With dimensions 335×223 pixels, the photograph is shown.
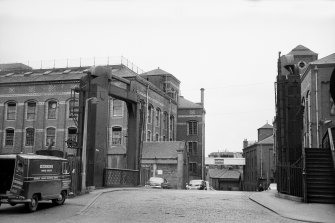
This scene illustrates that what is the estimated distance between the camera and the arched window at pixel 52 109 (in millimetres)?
52125

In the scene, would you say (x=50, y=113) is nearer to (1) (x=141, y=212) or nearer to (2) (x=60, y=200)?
(2) (x=60, y=200)

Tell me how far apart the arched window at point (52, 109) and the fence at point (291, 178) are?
119 ft

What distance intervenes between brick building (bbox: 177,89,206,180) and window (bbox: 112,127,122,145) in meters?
21.0

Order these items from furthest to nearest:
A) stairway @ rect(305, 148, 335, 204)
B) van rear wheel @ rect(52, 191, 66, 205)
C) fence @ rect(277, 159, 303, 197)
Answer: fence @ rect(277, 159, 303, 197) → stairway @ rect(305, 148, 335, 204) → van rear wheel @ rect(52, 191, 66, 205)

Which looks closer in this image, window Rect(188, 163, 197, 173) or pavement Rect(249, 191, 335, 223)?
pavement Rect(249, 191, 335, 223)

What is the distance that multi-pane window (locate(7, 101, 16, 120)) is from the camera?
53475mm

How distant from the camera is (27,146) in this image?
171 ft

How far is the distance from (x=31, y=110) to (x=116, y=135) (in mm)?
11427

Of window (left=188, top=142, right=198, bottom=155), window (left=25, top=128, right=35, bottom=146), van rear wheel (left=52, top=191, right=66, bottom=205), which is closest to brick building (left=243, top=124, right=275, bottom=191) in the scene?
window (left=188, top=142, right=198, bottom=155)

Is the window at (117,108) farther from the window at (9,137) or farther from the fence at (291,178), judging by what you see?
the fence at (291,178)

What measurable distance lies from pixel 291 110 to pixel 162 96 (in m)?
40.9

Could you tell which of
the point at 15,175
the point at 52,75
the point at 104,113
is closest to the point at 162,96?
the point at 52,75

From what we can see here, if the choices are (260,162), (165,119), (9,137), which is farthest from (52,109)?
(260,162)

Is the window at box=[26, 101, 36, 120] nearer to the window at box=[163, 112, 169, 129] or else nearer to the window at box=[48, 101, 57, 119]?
the window at box=[48, 101, 57, 119]
